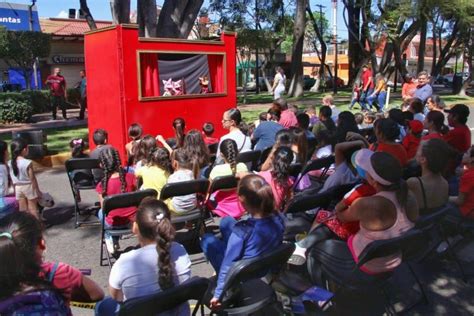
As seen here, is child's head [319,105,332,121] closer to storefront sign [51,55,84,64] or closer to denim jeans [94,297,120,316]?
denim jeans [94,297,120,316]

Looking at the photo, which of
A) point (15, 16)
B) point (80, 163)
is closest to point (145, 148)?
point (80, 163)

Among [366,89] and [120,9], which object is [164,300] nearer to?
[120,9]

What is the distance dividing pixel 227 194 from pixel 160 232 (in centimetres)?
220

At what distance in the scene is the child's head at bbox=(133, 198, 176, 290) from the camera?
2570mm

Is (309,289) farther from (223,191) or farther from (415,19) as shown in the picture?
(415,19)

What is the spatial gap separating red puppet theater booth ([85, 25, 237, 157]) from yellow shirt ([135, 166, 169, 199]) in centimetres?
417

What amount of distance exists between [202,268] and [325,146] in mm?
2726

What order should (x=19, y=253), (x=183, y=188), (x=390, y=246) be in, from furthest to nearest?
(x=183, y=188)
(x=390, y=246)
(x=19, y=253)

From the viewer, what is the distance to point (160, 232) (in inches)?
103

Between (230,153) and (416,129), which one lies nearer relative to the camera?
(230,153)

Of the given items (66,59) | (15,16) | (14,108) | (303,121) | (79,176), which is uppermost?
(15,16)

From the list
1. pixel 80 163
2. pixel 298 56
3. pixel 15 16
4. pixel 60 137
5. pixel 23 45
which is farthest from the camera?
pixel 15 16

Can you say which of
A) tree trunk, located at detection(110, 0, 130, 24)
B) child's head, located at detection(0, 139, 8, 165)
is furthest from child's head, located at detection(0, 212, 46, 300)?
tree trunk, located at detection(110, 0, 130, 24)

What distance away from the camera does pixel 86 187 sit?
6.02 meters
